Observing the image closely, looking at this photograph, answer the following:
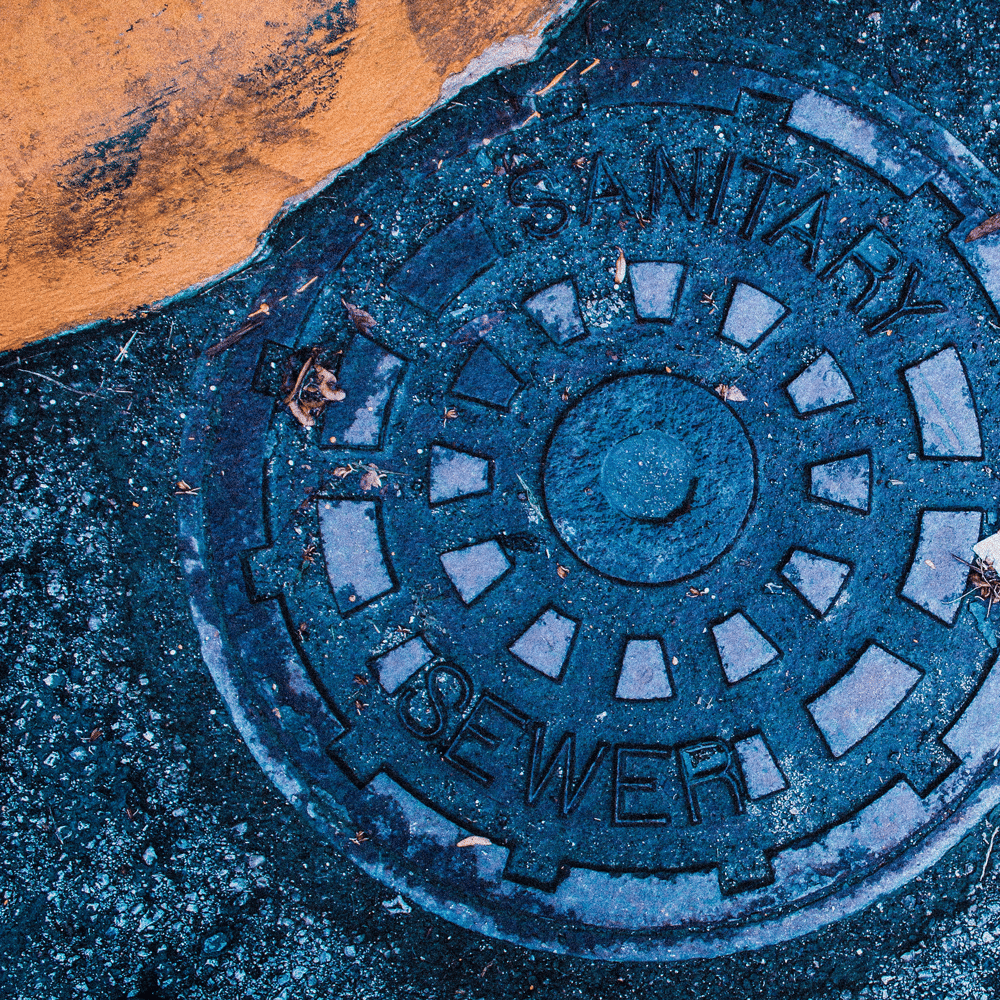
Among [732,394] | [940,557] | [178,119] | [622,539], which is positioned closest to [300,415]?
[178,119]

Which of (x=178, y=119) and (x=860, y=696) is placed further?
(x=860, y=696)

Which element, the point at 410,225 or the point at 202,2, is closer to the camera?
the point at 202,2

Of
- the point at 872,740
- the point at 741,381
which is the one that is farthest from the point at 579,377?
the point at 872,740

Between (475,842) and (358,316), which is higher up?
(358,316)

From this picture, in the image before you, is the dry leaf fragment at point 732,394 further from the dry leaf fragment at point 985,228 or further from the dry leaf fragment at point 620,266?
the dry leaf fragment at point 985,228

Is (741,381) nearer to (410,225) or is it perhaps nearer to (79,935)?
(410,225)

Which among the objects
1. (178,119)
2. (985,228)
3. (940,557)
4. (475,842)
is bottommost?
(475,842)

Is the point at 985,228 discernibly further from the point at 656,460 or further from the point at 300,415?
the point at 300,415
